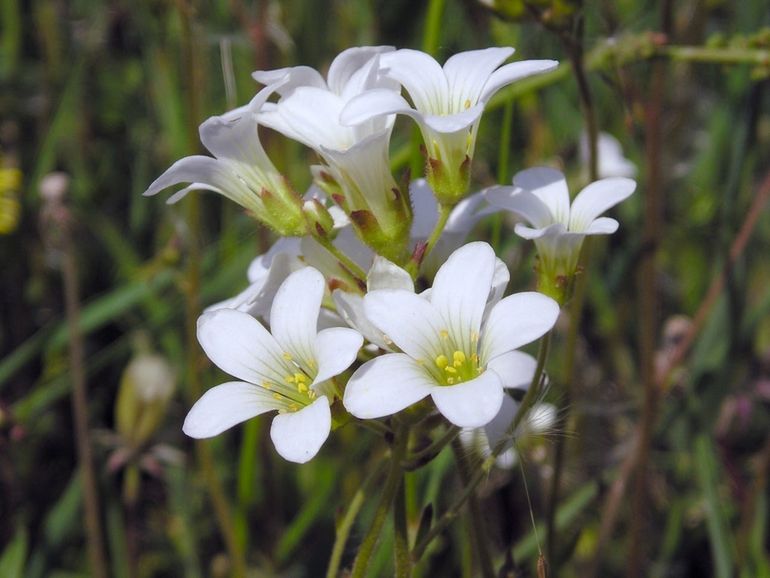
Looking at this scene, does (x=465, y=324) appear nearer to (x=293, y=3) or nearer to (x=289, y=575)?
(x=289, y=575)

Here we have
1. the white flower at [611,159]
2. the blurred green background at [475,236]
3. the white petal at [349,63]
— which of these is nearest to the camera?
the white petal at [349,63]

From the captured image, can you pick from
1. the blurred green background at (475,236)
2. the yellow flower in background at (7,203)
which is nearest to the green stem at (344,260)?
the blurred green background at (475,236)

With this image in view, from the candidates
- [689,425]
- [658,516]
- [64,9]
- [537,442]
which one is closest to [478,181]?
[689,425]

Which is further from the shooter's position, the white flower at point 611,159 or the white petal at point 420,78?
the white flower at point 611,159

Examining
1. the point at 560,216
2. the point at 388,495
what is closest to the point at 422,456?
the point at 388,495

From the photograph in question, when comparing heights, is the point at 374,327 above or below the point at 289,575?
above

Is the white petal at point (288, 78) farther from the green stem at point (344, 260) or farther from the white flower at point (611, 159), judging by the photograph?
the white flower at point (611, 159)

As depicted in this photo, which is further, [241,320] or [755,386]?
[755,386]
